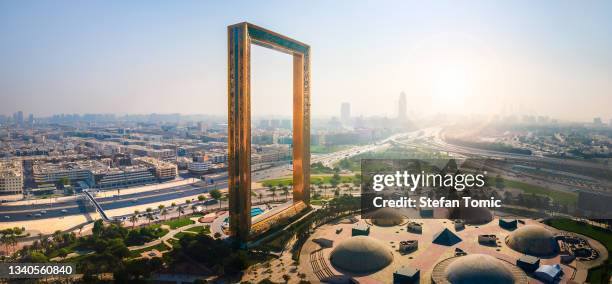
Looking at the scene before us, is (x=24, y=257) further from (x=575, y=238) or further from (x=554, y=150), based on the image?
(x=554, y=150)

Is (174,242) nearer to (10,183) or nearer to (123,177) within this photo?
(123,177)

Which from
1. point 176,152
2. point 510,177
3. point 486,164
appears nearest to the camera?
point 510,177

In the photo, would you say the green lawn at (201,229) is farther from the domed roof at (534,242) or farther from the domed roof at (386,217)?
the domed roof at (534,242)

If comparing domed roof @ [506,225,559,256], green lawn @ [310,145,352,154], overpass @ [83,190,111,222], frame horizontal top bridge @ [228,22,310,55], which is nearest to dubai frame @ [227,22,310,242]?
frame horizontal top bridge @ [228,22,310,55]

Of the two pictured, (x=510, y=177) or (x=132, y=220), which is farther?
(x=510, y=177)

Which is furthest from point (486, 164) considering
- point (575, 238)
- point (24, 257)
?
point (24, 257)

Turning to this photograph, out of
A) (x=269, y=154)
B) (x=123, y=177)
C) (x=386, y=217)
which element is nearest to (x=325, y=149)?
(x=269, y=154)
